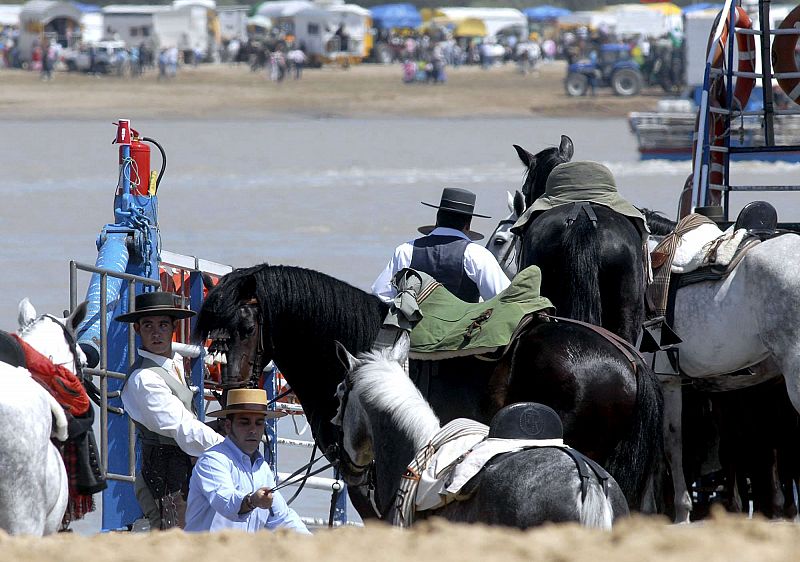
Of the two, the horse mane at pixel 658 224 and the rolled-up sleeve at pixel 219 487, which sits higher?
the horse mane at pixel 658 224

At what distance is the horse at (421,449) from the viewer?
4.45 metres

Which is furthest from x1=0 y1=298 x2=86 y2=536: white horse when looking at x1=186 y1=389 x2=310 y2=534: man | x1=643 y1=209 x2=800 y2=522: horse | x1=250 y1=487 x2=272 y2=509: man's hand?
x1=643 y1=209 x2=800 y2=522: horse

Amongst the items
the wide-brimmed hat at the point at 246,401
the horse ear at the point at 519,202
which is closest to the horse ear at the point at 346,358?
the wide-brimmed hat at the point at 246,401

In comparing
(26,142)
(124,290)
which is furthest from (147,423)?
(26,142)

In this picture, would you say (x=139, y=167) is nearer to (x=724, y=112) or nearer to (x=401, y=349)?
(x=401, y=349)

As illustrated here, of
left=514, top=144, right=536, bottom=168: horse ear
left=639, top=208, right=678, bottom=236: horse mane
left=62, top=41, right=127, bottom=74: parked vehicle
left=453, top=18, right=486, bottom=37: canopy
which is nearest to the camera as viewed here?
left=639, top=208, right=678, bottom=236: horse mane

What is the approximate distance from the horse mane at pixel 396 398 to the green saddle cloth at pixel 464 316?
87 centimetres

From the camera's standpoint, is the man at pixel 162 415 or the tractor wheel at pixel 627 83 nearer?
the man at pixel 162 415

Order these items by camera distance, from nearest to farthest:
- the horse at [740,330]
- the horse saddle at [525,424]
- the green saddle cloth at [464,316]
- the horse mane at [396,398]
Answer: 1. the horse saddle at [525,424]
2. the horse mane at [396,398]
3. the green saddle cloth at [464,316]
4. the horse at [740,330]

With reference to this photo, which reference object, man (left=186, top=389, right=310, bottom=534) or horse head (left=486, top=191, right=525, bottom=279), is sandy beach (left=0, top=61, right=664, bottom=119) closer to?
horse head (left=486, top=191, right=525, bottom=279)

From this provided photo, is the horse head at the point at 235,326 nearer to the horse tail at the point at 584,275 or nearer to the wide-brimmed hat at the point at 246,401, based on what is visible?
Answer: the wide-brimmed hat at the point at 246,401

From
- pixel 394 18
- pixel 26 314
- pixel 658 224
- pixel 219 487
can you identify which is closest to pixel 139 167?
pixel 26 314

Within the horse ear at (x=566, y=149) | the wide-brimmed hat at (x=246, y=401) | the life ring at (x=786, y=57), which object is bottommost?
the wide-brimmed hat at (x=246, y=401)

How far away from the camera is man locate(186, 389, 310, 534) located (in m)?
5.65
